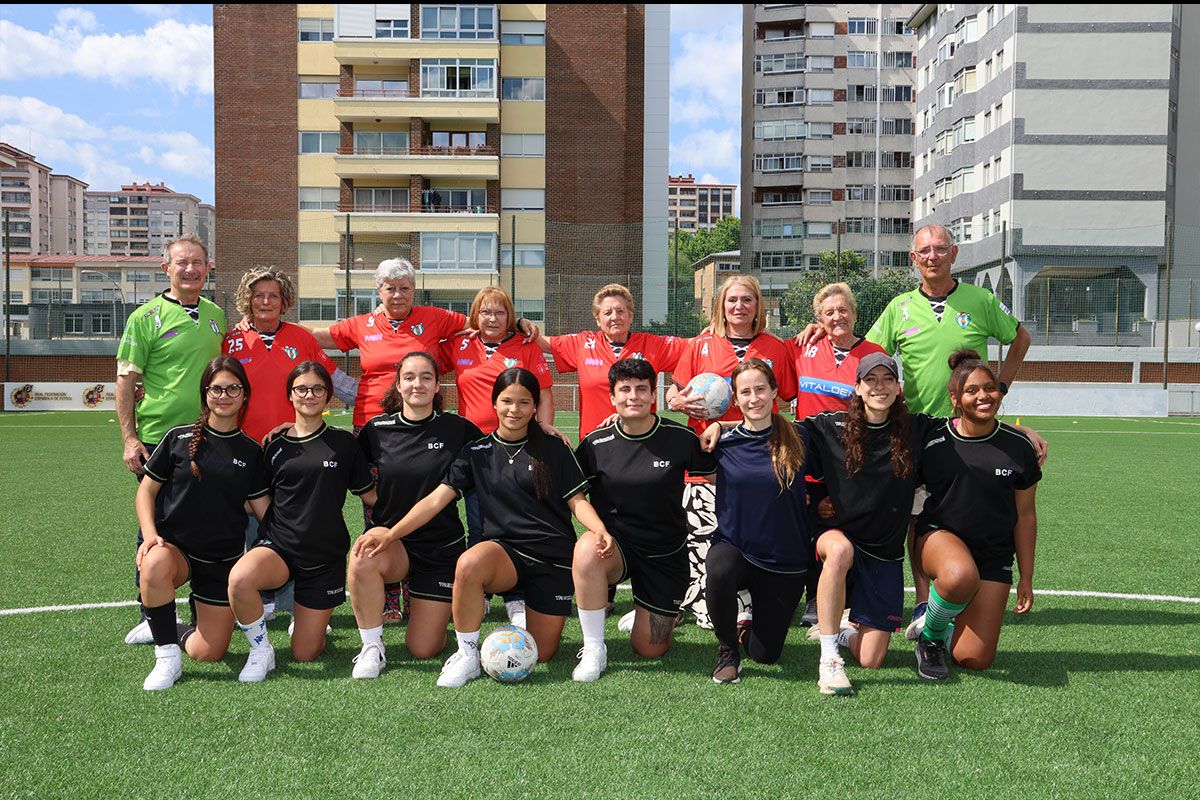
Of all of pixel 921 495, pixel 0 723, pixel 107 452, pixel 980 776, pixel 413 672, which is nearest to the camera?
pixel 980 776

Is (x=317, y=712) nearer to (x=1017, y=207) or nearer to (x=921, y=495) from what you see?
(x=921, y=495)

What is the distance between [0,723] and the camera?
3.44 metres

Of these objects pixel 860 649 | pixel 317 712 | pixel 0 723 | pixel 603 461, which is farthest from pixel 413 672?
pixel 860 649

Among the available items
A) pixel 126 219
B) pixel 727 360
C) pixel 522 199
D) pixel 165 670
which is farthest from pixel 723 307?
pixel 126 219

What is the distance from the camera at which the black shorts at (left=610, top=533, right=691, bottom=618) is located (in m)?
4.30

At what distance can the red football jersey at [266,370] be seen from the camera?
4.65 metres

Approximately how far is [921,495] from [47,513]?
7.27 m

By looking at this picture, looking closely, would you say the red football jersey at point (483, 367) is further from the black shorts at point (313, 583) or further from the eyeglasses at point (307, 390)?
the black shorts at point (313, 583)

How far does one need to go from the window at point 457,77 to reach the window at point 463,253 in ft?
18.4

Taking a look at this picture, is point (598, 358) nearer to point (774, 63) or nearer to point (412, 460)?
point (412, 460)

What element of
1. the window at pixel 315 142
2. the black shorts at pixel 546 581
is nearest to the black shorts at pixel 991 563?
the black shorts at pixel 546 581

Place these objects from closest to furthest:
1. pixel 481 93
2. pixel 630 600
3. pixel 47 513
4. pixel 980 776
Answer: pixel 980 776
pixel 630 600
pixel 47 513
pixel 481 93

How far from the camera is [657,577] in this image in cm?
430

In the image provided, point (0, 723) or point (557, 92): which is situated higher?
point (557, 92)
